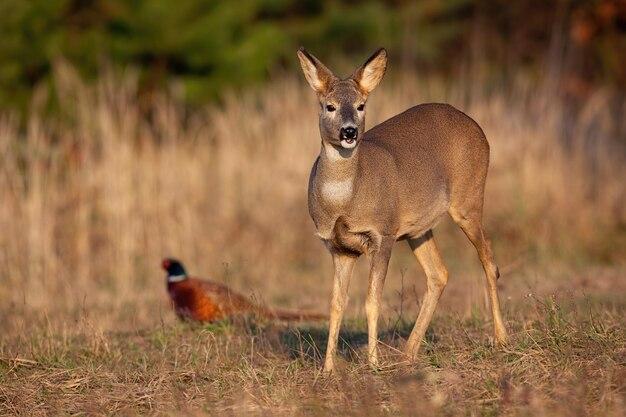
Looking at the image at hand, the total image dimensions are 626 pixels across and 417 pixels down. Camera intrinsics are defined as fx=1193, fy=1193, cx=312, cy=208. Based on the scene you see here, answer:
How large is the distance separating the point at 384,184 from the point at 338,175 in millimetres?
373

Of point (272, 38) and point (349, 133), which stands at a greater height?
point (272, 38)

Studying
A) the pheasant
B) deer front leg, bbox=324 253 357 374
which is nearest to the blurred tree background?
the pheasant

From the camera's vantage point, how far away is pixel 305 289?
1318 cm

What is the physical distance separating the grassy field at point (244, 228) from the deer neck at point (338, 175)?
3.36 ft

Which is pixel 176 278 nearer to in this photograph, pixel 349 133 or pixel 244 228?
pixel 244 228

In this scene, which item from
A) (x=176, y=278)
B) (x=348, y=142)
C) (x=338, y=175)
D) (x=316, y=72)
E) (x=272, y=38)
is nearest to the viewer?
(x=348, y=142)

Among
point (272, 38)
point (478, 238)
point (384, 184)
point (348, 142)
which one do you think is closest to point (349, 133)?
point (348, 142)

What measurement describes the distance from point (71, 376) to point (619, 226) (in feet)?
30.9

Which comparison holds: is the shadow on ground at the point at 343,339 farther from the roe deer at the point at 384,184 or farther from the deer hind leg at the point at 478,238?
the deer hind leg at the point at 478,238

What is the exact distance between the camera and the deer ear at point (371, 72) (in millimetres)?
7704

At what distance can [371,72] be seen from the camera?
7.76m

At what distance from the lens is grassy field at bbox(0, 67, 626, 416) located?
342 inches

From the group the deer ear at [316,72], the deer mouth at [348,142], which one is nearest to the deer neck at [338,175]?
the deer mouth at [348,142]

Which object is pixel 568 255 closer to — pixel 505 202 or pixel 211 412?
pixel 505 202
